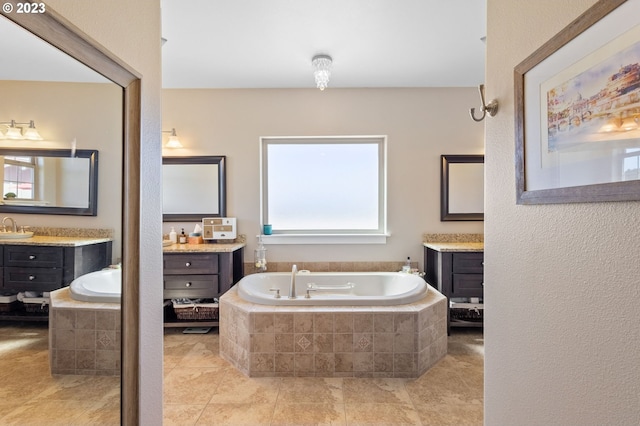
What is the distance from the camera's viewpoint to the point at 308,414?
5.74 ft

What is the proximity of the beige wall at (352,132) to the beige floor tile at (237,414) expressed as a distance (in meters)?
1.54

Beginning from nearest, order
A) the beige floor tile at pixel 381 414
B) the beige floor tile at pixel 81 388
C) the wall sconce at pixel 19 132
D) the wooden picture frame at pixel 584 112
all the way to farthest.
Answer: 1. the wooden picture frame at pixel 584 112
2. the wall sconce at pixel 19 132
3. the beige floor tile at pixel 81 388
4. the beige floor tile at pixel 381 414

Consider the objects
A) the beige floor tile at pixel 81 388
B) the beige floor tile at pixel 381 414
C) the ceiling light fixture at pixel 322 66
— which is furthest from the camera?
the ceiling light fixture at pixel 322 66

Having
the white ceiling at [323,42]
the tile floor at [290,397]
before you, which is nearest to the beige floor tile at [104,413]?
the tile floor at [290,397]

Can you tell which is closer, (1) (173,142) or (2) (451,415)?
Result: (2) (451,415)

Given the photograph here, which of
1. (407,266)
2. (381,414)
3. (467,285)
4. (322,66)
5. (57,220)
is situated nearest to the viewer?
(57,220)

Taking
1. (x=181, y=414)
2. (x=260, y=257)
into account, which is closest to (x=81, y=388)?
(x=181, y=414)

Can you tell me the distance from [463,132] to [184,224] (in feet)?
10.6

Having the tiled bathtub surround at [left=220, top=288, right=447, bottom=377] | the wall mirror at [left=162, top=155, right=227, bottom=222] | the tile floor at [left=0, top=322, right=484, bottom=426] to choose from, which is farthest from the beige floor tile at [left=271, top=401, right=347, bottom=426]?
the wall mirror at [left=162, top=155, right=227, bottom=222]

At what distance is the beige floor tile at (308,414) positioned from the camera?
1688 mm

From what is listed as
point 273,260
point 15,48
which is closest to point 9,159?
point 15,48

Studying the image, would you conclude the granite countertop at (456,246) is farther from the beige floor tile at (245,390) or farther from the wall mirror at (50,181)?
the wall mirror at (50,181)

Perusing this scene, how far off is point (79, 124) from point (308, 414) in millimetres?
1834

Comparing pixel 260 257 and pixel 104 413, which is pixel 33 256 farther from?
pixel 260 257
